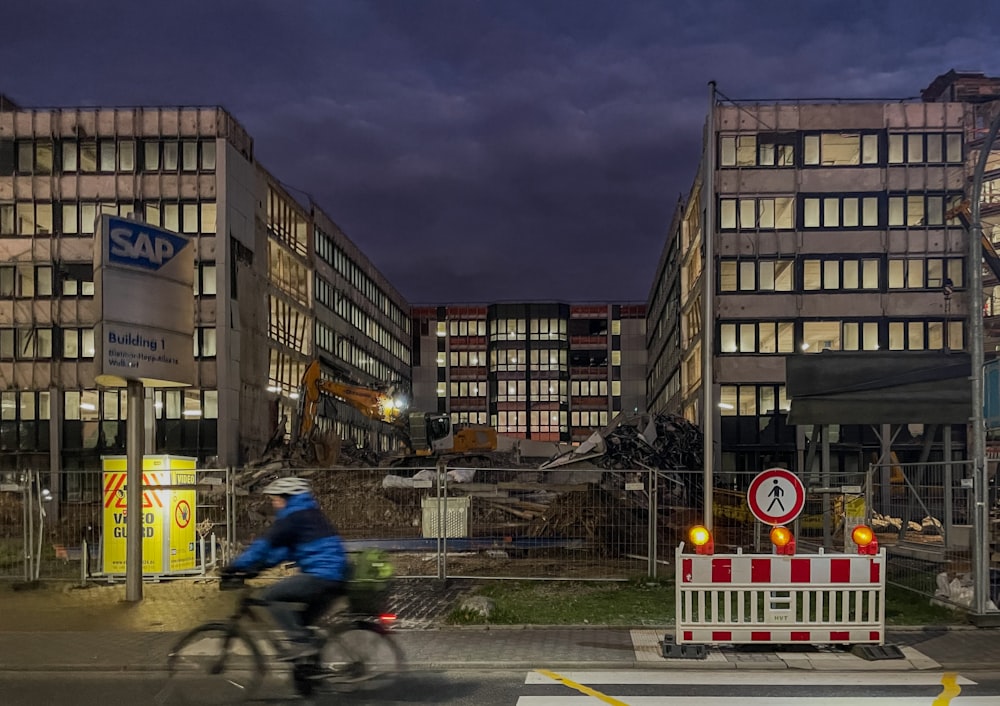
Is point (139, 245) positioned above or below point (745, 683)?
above

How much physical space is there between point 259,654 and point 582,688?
3.03 meters

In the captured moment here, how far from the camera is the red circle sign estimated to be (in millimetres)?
16156

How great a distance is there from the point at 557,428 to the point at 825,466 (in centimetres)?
8659

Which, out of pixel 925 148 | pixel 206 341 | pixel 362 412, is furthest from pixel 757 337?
pixel 206 341

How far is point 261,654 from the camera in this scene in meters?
7.66

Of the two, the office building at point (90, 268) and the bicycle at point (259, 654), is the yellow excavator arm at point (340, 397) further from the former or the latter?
the bicycle at point (259, 654)

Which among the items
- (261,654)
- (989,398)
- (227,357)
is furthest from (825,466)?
(227,357)

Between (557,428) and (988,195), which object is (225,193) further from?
(557,428)

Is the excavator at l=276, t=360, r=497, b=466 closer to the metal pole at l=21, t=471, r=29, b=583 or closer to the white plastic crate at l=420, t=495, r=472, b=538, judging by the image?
the white plastic crate at l=420, t=495, r=472, b=538

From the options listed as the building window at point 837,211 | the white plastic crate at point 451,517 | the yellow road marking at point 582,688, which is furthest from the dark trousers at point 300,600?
the building window at point 837,211

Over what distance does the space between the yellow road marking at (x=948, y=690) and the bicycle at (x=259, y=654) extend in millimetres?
4622

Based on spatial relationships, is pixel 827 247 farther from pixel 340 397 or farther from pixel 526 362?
pixel 526 362

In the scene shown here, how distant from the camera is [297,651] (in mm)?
7801

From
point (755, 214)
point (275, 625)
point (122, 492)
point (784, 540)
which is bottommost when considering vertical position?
point (275, 625)
